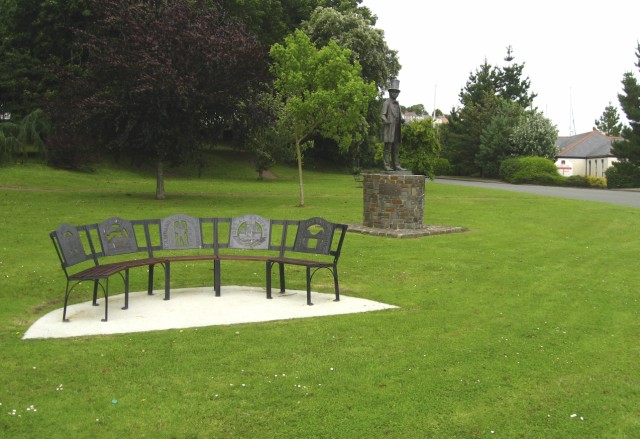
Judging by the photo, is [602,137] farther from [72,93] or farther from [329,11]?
[72,93]

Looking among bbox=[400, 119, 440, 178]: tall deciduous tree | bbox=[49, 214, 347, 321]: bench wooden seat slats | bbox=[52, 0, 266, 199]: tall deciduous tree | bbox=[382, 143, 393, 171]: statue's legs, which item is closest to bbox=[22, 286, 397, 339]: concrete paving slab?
bbox=[49, 214, 347, 321]: bench wooden seat slats

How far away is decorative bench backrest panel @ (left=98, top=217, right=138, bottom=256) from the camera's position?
A: 886cm

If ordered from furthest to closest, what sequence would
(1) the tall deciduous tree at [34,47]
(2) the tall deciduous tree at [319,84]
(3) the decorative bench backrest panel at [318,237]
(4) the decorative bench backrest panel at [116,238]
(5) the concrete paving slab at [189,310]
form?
(1) the tall deciduous tree at [34,47], (2) the tall deciduous tree at [319,84], (3) the decorative bench backrest panel at [318,237], (4) the decorative bench backrest panel at [116,238], (5) the concrete paving slab at [189,310]

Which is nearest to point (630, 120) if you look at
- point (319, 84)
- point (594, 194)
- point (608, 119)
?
point (594, 194)

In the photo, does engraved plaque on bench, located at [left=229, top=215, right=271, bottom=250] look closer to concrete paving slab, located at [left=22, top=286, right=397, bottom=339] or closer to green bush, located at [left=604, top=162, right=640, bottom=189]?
concrete paving slab, located at [left=22, top=286, right=397, bottom=339]

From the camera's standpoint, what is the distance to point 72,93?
83.8ft

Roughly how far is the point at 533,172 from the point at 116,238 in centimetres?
4717

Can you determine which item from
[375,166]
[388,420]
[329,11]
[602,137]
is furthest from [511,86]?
[388,420]

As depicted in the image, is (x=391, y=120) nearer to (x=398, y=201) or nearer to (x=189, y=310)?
(x=398, y=201)

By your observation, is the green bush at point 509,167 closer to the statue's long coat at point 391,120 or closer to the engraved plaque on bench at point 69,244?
the statue's long coat at point 391,120

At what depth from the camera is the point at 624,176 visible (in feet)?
163

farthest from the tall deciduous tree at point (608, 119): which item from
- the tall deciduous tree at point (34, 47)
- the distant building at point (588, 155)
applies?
the tall deciduous tree at point (34, 47)

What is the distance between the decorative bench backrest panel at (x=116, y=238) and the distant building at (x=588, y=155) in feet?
213

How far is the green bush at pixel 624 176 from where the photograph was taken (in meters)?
49.7
